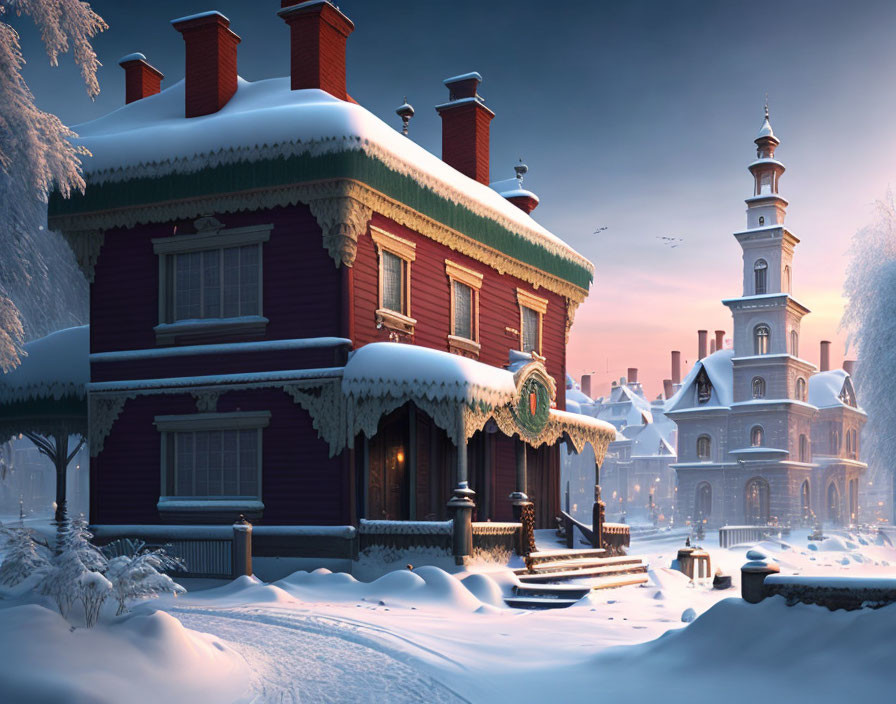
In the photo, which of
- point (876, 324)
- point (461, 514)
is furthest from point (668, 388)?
point (461, 514)

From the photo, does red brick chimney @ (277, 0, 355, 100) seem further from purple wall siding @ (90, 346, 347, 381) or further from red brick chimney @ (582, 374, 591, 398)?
red brick chimney @ (582, 374, 591, 398)

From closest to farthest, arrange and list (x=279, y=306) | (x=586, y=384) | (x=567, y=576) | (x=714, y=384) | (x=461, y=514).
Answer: (x=461, y=514), (x=279, y=306), (x=567, y=576), (x=714, y=384), (x=586, y=384)

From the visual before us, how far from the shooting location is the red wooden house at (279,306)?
19.0 metres

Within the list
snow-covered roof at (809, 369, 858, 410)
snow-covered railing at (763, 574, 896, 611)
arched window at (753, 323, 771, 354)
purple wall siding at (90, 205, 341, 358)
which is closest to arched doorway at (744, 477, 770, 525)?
arched window at (753, 323, 771, 354)

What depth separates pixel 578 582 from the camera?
66.6 feet

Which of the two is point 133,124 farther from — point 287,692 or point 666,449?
point 666,449

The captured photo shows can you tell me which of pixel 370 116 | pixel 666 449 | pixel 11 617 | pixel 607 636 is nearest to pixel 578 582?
pixel 607 636

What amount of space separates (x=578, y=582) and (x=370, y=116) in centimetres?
994

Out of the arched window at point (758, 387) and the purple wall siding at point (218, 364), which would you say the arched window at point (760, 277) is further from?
the purple wall siding at point (218, 364)

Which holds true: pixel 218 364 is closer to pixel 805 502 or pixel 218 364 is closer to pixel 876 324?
pixel 876 324

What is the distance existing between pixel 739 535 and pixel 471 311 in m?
27.3

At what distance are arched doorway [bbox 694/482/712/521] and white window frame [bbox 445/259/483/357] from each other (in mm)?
41050

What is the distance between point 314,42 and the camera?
21359mm

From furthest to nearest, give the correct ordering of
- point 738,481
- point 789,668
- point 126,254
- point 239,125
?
point 738,481, point 126,254, point 239,125, point 789,668
